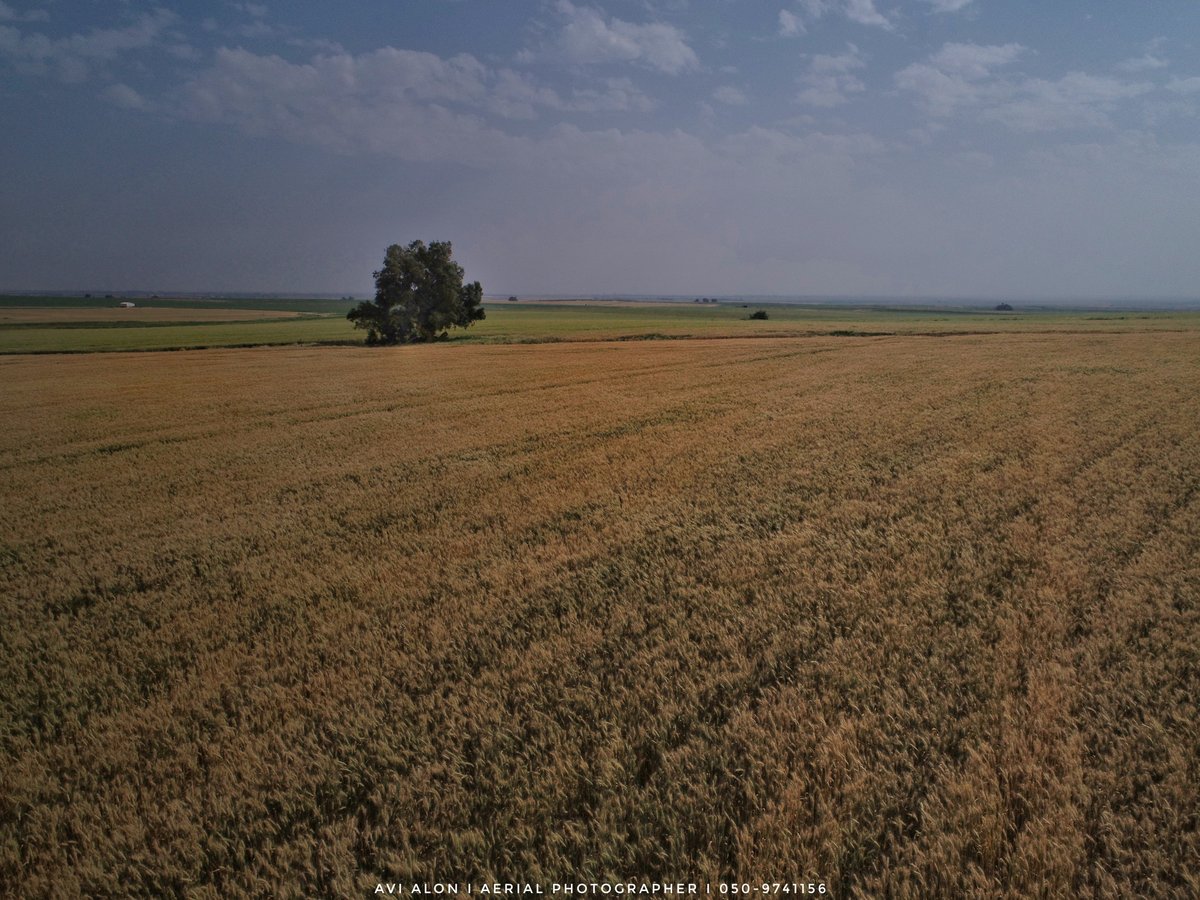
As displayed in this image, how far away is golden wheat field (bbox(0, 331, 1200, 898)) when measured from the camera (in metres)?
2.57

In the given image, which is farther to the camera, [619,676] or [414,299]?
[414,299]

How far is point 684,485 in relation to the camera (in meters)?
8.25

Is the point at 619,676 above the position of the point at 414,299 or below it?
below

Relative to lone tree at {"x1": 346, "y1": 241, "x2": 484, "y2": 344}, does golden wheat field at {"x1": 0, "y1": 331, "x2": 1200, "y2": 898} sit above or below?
below

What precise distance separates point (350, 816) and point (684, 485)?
20.0ft

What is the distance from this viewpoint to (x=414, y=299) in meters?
57.6

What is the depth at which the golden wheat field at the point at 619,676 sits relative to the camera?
257 centimetres

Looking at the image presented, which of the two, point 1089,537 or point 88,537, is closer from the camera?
point 1089,537

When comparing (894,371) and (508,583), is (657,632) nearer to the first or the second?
(508,583)

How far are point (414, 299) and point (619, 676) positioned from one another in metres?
59.5

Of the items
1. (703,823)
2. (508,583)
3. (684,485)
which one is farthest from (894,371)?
(703,823)

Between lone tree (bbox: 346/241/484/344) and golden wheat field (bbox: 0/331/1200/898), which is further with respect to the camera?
lone tree (bbox: 346/241/484/344)

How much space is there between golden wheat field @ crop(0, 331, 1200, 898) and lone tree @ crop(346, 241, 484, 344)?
161 ft

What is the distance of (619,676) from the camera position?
3764 mm
